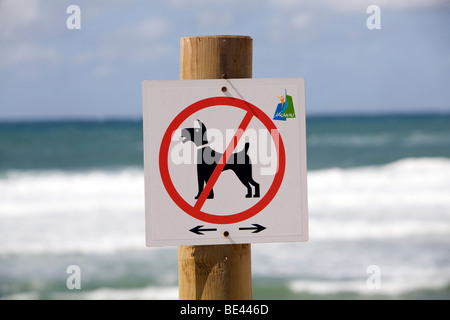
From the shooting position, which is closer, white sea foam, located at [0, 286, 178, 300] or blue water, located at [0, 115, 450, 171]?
white sea foam, located at [0, 286, 178, 300]

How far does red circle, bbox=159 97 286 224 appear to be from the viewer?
1593 millimetres

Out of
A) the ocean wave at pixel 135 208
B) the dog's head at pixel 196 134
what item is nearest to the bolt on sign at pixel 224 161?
the dog's head at pixel 196 134

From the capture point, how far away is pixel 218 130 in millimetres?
1602

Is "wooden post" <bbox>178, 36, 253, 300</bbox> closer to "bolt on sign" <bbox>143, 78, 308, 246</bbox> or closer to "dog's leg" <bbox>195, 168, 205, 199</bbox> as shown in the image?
"bolt on sign" <bbox>143, 78, 308, 246</bbox>

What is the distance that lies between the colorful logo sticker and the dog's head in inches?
8.4

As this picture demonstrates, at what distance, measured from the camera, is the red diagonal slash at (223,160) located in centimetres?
159

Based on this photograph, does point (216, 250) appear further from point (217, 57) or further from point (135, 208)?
point (135, 208)

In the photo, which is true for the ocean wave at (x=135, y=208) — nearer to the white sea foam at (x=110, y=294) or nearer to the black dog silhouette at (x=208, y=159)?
the white sea foam at (x=110, y=294)

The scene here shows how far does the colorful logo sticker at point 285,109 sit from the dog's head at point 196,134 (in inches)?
8.4

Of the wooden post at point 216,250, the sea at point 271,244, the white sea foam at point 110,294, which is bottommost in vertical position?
the white sea foam at point 110,294

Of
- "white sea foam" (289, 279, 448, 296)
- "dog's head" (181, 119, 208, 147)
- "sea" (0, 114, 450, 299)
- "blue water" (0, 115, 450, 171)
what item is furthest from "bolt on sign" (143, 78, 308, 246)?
"blue water" (0, 115, 450, 171)

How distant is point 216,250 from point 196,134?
35cm

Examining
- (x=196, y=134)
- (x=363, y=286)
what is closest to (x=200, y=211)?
(x=196, y=134)
